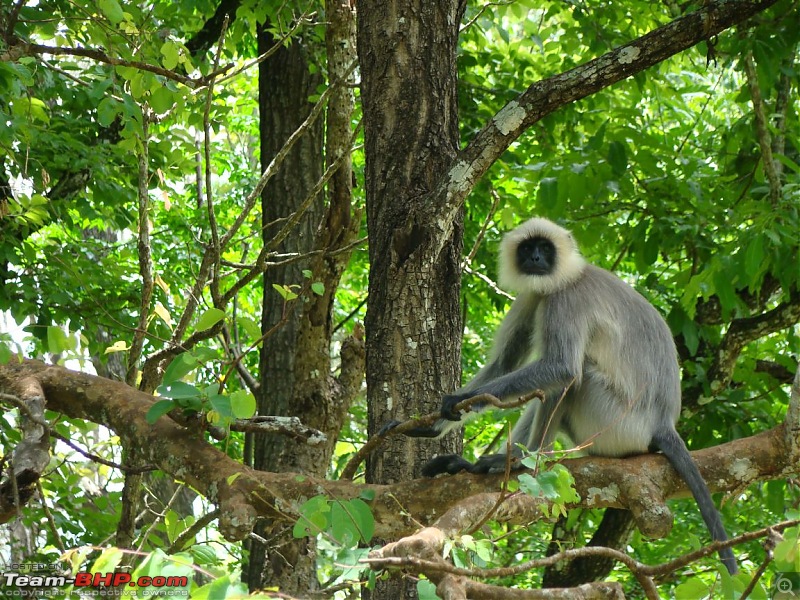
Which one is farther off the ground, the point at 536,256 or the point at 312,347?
the point at 536,256

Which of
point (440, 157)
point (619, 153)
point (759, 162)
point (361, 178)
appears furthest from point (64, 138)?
point (759, 162)

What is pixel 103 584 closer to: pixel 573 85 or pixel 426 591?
pixel 426 591

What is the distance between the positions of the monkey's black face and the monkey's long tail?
106 cm

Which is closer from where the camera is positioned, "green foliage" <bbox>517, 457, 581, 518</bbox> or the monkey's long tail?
"green foliage" <bbox>517, 457, 581, 518</bbox>

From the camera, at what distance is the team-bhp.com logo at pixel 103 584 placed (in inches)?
68.8

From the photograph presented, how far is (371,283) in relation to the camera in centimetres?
324

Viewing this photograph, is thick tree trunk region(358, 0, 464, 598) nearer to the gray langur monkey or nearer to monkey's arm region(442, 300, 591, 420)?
monkey's arm region(442, 300, 591, 420)

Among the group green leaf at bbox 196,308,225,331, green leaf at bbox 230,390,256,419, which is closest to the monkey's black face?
green leaf at bbox 196,308,225,331

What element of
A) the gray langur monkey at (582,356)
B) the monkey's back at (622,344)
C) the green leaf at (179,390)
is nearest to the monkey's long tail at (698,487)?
the gray langur monkey at (582,356)

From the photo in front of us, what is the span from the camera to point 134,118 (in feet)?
12.6

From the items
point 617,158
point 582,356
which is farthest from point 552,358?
point 617,158

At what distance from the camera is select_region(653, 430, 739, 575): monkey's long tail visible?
310 cm

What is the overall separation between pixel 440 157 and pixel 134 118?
1.49m

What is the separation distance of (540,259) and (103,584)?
265 centimetres
